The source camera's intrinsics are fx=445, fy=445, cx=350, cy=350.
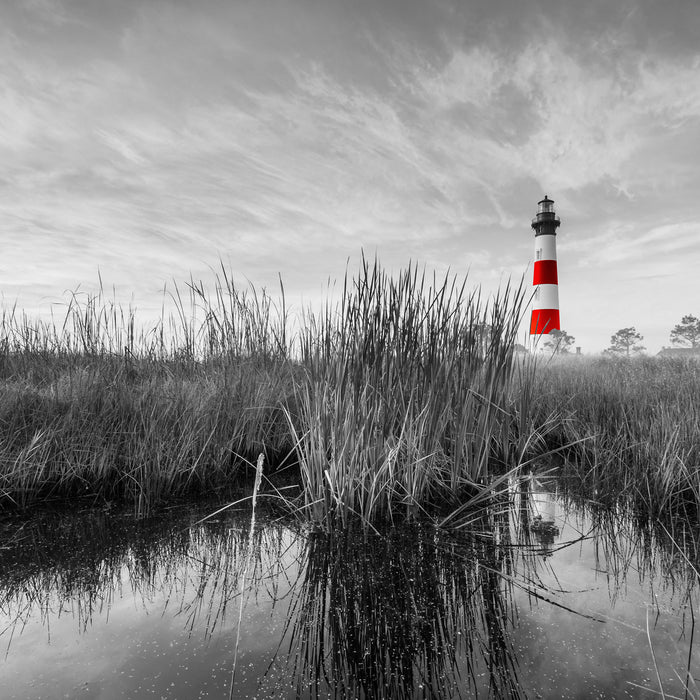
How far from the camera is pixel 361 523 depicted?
7.42 feet

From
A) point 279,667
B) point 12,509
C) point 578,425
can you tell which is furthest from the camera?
point 578,425

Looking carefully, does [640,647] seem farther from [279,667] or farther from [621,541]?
[279,667]

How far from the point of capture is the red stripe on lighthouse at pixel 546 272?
1536 centimetres

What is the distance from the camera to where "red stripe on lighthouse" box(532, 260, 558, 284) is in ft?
50.4

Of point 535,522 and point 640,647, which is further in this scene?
point 535,522

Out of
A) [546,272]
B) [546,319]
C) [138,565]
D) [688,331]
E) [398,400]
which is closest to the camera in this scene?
[138,565]

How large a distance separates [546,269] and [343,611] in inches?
624

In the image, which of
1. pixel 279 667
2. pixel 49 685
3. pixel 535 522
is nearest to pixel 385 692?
pixel 279 667

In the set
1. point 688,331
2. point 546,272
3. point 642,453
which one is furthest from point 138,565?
Answer: point 688,331

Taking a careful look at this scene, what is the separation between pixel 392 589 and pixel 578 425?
3.21 metres

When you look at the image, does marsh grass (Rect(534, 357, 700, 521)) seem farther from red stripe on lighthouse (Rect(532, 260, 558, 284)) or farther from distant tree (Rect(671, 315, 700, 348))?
distant tree (Rect(671, 315, 700, 348))

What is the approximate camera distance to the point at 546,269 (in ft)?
50.4

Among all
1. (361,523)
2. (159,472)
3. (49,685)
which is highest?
(159,472)

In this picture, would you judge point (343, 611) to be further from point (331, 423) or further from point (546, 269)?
point (546, 269)
